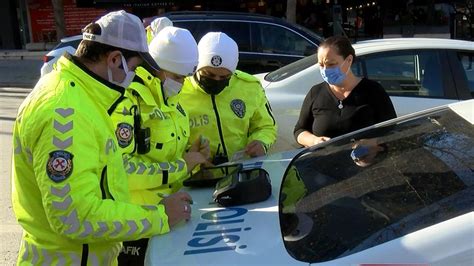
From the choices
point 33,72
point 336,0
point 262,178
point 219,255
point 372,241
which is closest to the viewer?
point 372,241

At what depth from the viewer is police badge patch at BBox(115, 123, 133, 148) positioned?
208cm

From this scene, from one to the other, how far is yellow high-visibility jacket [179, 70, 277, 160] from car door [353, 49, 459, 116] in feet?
6.91

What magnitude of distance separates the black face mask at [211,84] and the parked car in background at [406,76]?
205cm

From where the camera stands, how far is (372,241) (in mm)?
1588

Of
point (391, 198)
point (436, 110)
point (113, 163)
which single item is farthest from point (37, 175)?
point (436, 110)

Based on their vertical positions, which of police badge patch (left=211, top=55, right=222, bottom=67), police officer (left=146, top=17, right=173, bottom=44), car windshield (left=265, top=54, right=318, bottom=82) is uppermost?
police officer (left=146, top=17, right=173, bottom=44)

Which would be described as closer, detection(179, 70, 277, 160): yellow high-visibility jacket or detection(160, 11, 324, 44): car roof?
detection(179, 70, 277, 160): yellow high-visibility jacket

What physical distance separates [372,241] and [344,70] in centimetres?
174

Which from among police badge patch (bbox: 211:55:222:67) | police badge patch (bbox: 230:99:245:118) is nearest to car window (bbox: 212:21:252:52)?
police badge patch (bbox: 230:99:245:118)

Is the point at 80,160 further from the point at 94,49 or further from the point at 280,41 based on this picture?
the point at 280,41

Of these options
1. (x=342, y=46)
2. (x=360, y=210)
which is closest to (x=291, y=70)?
(x=342, y=46)

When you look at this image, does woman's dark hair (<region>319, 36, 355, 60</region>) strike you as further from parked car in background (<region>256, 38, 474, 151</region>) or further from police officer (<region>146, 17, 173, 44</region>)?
parked car in background (<region>256, 38, 474, 151</region>)

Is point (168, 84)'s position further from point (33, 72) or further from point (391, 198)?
point (33, 72)

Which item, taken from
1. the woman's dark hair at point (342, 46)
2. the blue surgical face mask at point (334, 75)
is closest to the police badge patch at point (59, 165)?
the blue surgical face mask at point (334, 75)
